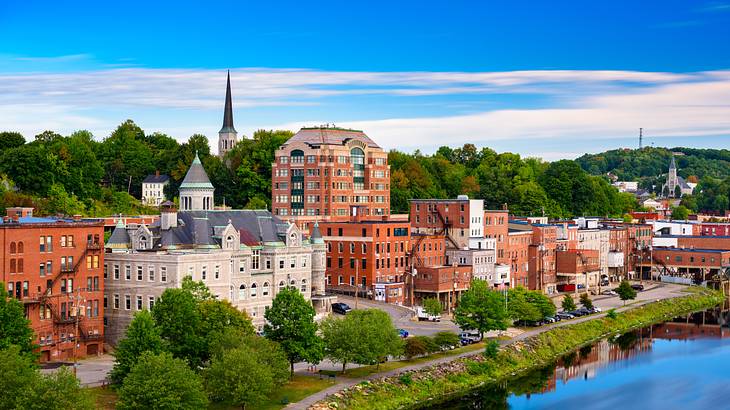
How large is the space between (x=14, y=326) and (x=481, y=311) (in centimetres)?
4230

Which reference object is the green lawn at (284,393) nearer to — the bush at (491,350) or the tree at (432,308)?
the bush at (491,350)

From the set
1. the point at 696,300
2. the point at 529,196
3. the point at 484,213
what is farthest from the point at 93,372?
A: the point at 529,196

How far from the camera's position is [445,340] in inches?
3637

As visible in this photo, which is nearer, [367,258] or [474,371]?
[474,371]

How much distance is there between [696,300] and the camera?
148 meters

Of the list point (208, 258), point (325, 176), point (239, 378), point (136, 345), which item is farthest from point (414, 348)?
point (325, 176)

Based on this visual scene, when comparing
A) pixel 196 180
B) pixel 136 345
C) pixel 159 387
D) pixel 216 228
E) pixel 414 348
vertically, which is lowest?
pixel 414 348

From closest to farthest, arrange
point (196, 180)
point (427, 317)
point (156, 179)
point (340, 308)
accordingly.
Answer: point (196, 180)
point (340, 308)
point (427, 317)
point (156, 179)

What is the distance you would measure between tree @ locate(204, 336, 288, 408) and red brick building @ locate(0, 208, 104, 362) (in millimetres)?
18424

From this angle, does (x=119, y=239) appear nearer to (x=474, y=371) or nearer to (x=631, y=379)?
(x=474, y=371)

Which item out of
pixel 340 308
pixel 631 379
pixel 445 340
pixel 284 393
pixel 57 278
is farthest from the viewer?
pixel 340 308

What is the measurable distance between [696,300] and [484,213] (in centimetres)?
3420

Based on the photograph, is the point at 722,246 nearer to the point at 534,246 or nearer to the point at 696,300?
the point at 696,300

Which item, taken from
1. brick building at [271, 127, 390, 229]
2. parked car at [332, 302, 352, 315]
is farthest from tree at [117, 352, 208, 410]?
brick building at [271, 127, 390, 229]
